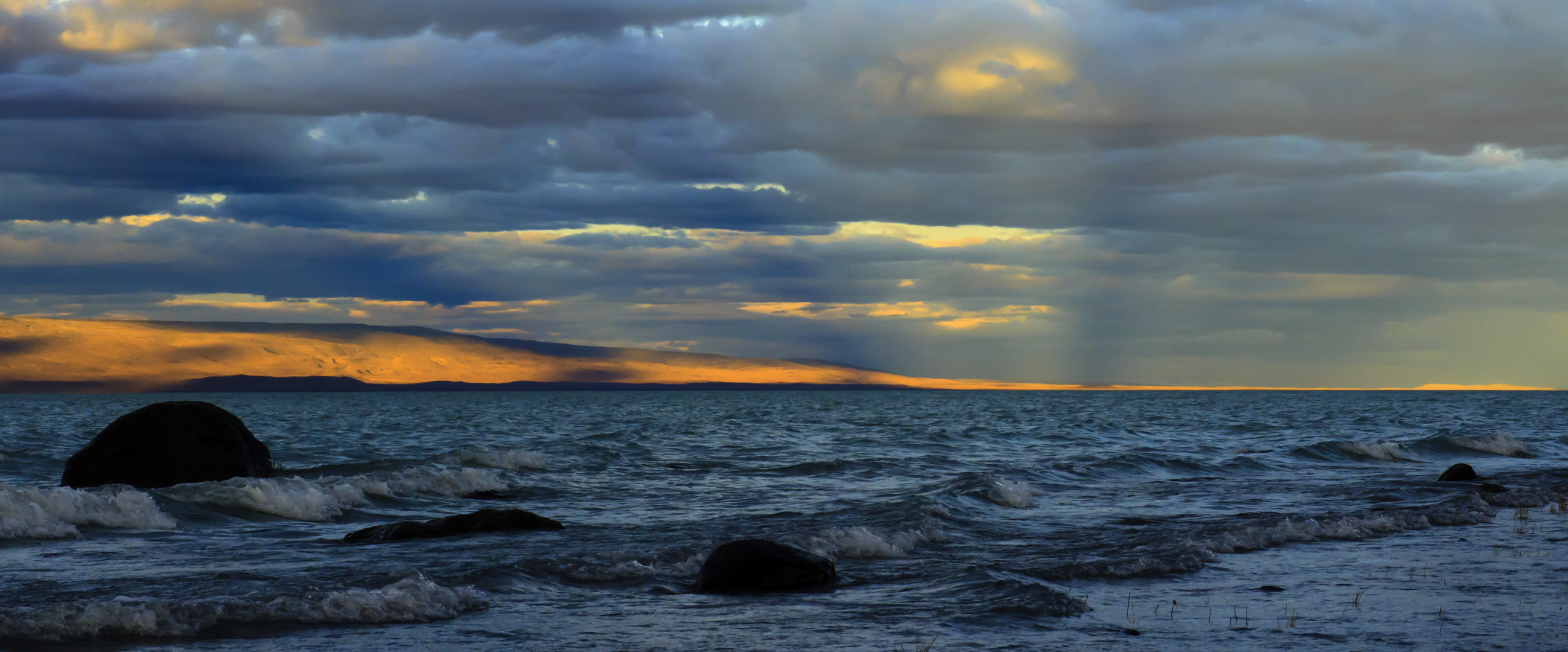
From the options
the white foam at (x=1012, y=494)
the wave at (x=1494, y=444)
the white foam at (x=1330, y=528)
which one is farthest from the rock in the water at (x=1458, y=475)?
the wave at (x=1494, y=444)

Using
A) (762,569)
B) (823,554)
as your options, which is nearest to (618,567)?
(762,569)

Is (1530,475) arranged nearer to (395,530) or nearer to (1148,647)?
(1148,647)

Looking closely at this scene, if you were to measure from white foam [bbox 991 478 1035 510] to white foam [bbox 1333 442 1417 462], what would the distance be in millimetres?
21074

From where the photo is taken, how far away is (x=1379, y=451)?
40094 millimetres

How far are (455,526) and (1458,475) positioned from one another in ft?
80.8

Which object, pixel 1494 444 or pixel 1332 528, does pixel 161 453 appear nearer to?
pixel 1332 528

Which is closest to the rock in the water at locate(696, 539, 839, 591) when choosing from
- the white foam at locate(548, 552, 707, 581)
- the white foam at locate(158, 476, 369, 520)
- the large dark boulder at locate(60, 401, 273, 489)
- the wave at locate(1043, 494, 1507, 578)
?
the white foam at locate(548, 552, 707, 581)

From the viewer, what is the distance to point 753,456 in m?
38.6

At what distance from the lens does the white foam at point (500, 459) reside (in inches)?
1353

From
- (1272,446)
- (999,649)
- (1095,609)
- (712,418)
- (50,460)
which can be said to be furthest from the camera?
(712,418)

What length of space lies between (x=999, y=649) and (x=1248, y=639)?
2.33 metres

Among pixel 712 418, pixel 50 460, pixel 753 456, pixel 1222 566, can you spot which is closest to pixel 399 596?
pixel 1222 566

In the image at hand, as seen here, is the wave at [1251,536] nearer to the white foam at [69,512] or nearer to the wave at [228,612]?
the wave at [228,612]

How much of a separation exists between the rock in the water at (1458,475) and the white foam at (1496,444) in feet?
48.3
